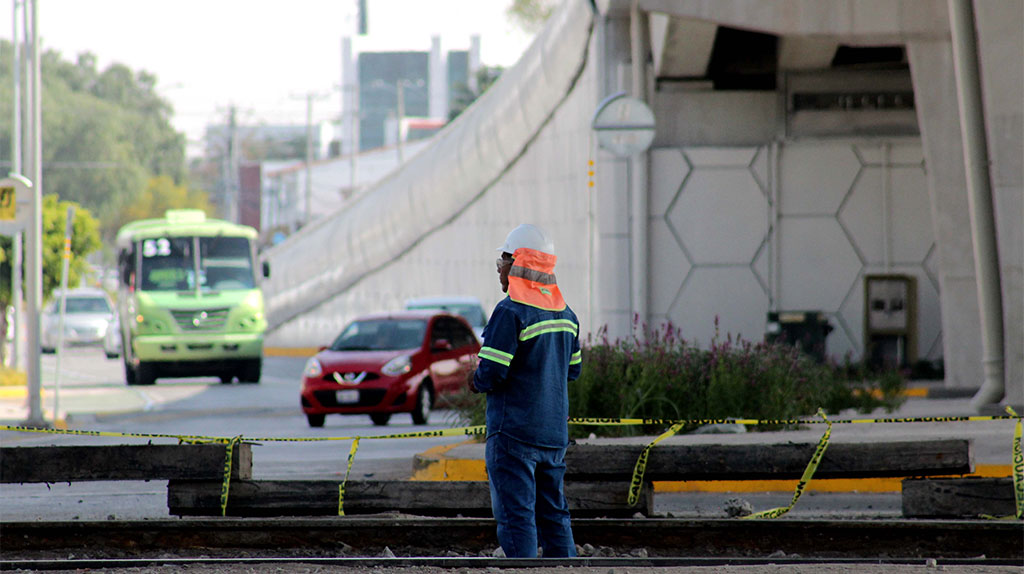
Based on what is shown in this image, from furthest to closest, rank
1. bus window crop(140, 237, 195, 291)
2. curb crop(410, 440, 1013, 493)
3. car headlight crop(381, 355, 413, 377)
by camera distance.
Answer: bus window crop(140, 237, 195, 291) → car headlight crop(381, 355, 413, 377) → curb crop(410, 440, 1013, 493)

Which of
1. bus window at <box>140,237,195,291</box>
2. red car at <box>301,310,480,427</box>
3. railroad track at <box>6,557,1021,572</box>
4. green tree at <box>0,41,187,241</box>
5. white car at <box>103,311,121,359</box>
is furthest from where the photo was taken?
green tree at <box>0,41,187,241</box>

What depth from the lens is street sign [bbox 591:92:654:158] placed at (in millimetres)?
16969

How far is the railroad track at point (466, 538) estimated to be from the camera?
8.50 m

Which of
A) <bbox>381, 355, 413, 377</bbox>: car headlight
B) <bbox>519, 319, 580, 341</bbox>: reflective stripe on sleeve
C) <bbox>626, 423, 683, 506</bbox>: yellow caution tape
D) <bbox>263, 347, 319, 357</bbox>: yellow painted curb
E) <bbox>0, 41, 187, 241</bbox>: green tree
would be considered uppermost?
<bbox>0, 41, 187, 241</bbox>: green tree

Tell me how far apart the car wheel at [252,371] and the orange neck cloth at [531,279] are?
75.3ft

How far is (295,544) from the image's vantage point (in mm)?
8891

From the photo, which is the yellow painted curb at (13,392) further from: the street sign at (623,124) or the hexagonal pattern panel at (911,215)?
the hexagonal pattern panel at (911,215)

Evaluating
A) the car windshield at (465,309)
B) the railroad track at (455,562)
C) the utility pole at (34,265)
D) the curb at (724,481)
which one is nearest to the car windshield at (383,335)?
the utility pole at (34,265)

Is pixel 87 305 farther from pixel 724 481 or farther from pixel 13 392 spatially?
pixel 724 481

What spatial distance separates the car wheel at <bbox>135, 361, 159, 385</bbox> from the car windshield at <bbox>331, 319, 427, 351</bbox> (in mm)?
A: 9480

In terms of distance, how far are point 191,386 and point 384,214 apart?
12.6 metres

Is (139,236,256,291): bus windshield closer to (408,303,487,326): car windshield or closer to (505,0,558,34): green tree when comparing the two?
(408,303,487,326): car windshield

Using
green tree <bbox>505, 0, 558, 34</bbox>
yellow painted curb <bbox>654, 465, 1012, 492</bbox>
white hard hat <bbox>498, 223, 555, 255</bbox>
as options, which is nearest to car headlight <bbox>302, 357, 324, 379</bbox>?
yellow painted curb <bbox>654, 465, 1012, 492</bbox>

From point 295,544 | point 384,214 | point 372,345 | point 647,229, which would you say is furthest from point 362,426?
point 384,214
